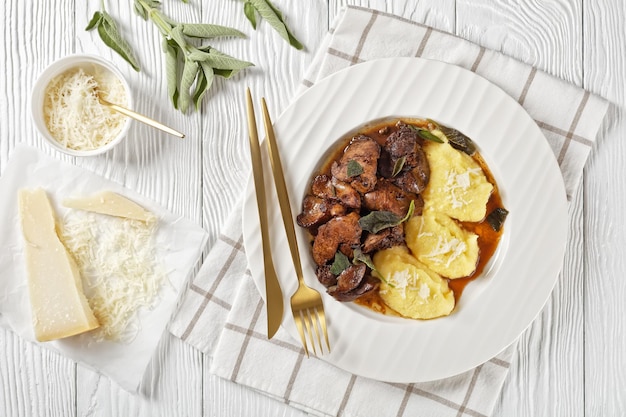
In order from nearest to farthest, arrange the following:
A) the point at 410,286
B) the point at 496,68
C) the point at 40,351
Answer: the point at 410,286 → the point at 496,68 → the point at 40,351

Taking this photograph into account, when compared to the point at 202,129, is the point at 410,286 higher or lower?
lower

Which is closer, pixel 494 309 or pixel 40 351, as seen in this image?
pixel 494 309

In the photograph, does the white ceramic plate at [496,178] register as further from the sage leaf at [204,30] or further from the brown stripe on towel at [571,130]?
the sage leaf at [204,30]

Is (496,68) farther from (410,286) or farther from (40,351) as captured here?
(40,351)

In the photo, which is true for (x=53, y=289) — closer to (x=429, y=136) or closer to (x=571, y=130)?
(x=429, y=136)


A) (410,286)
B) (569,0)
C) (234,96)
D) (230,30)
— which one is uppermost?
(569,0)

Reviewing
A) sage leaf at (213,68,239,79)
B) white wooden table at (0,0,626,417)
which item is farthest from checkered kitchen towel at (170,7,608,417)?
sage leaf at (213,68,239,79)

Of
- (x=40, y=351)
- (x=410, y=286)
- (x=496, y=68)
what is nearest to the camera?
(x=410, y=286)

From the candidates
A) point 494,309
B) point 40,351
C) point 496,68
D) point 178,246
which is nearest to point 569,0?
point 496,68
